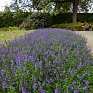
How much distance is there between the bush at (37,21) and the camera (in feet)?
73.7

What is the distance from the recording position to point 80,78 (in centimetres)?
265

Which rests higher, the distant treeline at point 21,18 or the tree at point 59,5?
the tree at point 59,5

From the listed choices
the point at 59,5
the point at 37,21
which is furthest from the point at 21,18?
the point at 59,5

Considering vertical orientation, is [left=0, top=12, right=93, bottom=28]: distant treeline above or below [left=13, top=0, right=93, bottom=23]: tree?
below

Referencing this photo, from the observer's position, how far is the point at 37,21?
75.2ft

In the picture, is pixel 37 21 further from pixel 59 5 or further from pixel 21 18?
pixel 59 5

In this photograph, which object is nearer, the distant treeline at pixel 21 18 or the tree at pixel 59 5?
the tree at pixel 59 5

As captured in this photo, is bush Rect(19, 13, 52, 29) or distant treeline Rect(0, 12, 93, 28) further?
distant treeline Rect(0, 12, 93, 28)

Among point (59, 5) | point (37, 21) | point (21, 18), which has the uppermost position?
point (59, 5)

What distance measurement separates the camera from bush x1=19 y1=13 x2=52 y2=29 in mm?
22469

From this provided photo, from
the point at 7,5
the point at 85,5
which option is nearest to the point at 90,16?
the point at 85,5

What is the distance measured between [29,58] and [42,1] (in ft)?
65.3

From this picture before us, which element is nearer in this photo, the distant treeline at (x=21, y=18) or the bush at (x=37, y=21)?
the bush at (x=37, y=21)

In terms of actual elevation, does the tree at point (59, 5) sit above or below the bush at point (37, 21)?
above
